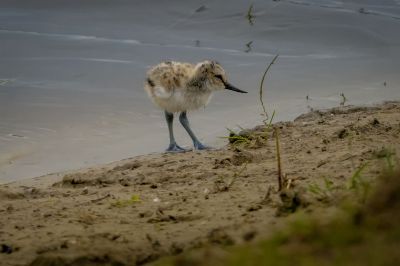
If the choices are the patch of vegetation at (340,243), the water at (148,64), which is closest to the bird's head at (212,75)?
the water at (148,64)

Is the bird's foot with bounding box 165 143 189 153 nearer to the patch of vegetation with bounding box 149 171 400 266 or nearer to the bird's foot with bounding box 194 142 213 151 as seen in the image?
the bird's foot with bounding box 194 142 213 151

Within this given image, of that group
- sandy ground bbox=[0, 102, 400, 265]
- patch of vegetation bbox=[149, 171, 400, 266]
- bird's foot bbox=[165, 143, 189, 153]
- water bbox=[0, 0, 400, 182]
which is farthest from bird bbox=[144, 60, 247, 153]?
patch of vegetation bbox=[149, 171, 400, 266]

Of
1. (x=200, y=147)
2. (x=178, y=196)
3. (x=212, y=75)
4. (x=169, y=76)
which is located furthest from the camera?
(x=212, y=75)

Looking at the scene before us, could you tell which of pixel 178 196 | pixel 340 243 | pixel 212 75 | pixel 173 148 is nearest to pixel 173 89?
pixel 212 75

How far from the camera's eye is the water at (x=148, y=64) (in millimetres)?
8711

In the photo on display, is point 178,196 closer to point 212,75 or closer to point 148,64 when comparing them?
point 212,75

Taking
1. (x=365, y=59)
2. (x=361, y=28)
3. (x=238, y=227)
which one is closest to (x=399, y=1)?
(x=361, y=28)

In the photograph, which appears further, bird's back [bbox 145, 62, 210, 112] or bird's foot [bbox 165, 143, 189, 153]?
bird's back [bbox 145, 62, 210, 112]

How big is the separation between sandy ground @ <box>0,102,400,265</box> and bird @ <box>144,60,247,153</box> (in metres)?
0.75

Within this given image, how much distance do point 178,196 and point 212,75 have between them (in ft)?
9.84

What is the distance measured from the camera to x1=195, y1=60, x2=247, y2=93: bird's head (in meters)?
8.21

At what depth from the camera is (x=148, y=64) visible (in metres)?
11.1

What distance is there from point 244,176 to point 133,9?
824cm

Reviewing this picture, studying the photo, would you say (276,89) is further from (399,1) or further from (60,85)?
(399,1)
